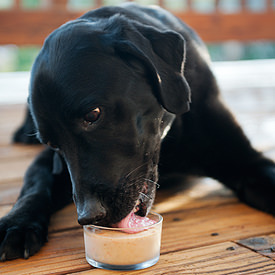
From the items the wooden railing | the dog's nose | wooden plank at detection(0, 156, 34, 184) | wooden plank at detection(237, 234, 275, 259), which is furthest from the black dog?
the wooden railing

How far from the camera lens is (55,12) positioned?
4.59m

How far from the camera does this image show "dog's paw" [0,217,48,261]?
1.37m

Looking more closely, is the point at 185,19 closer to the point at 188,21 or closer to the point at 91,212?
the point at 188,21

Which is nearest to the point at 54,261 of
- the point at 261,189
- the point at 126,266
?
the point at 126,266

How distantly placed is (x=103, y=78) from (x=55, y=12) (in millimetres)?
3418

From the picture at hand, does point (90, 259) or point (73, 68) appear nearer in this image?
point (90, 259)

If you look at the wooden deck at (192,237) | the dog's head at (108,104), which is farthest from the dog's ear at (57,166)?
the dog's head at (108,104)

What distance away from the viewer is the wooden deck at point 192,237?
129cm

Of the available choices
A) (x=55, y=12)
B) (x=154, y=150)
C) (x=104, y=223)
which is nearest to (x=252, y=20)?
(x=55, y=12)

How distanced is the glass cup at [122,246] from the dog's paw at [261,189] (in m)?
0.67

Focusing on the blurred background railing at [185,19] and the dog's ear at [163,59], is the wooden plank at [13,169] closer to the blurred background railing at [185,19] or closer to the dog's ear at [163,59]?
the dog's ear at [163,59]

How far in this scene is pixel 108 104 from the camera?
4.49 feet

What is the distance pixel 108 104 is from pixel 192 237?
1.69ft

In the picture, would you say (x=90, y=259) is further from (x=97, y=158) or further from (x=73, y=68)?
(x=73, y=68)
